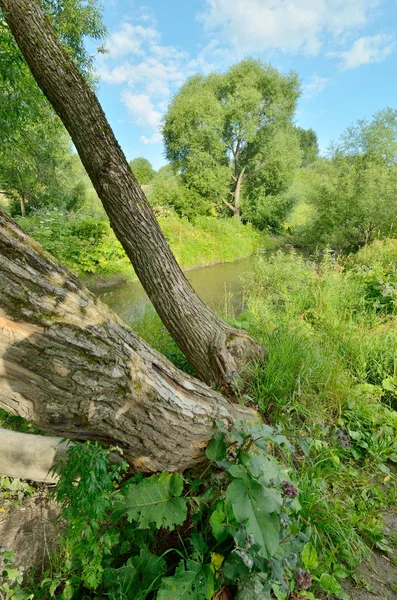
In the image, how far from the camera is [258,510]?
3.26 ft

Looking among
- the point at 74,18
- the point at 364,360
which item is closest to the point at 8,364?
the point at 364,360

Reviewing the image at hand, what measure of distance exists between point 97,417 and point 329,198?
512 inches

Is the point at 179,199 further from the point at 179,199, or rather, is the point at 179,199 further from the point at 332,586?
the point at 332,586

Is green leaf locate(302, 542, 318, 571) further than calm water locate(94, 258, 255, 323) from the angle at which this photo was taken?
No

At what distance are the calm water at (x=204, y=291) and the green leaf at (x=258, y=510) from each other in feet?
15.4

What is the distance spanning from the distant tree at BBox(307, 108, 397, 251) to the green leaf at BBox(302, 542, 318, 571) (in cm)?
1084

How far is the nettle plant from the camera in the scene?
982 millimetres

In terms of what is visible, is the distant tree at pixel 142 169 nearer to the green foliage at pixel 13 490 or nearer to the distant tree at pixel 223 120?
the distant tree at pixel 223 120

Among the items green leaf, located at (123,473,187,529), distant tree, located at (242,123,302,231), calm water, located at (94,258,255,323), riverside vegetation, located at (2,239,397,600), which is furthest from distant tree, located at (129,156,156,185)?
green leaf, located at (123,473,187,529)

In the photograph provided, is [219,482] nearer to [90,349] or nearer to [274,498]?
[274,498]

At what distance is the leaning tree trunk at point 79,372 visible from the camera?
91cm

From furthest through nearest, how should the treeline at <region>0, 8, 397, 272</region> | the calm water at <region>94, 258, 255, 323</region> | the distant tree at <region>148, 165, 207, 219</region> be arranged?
the distant tree at <region>148, 165, 207, 219</region>
the treeline at <region>0, 8, 397, 272</region>
the calm water at <region>94, 258, 255, 323</region>

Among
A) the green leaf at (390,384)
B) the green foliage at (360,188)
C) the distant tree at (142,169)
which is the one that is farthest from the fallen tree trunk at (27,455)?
the distant tree at (142,169)

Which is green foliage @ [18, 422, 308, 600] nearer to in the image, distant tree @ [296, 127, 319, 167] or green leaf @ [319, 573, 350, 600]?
green leaf @ [319, 573, 350, 600]
